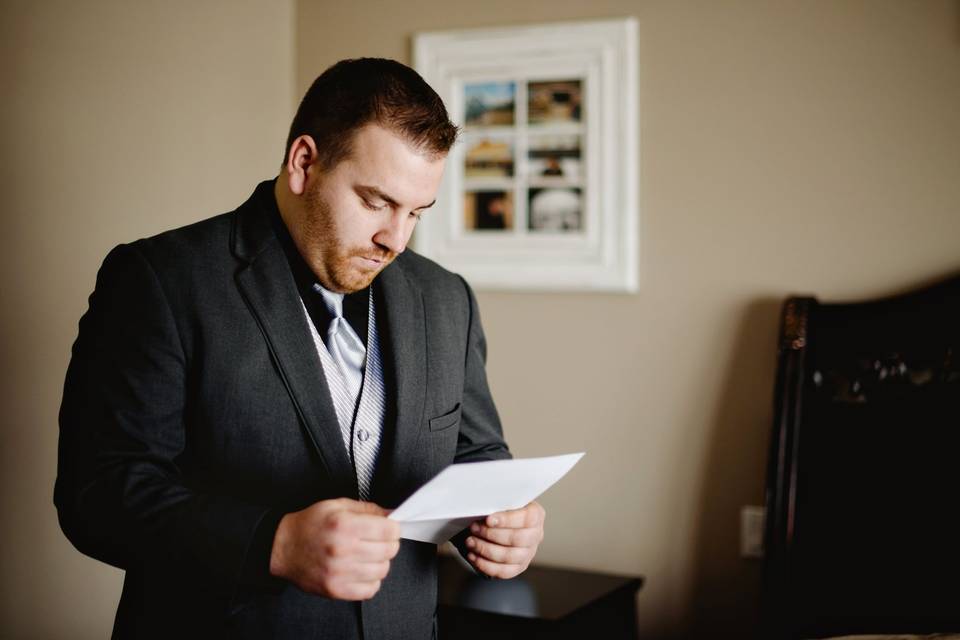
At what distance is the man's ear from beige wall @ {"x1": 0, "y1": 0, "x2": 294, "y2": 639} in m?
0.99

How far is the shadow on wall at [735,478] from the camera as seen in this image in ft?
8.76

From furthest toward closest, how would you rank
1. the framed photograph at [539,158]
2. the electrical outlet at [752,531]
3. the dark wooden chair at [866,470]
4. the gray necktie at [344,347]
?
the framed photograph at [539,158] → the electrical outlet at [752,531] → the dark wooden chair at [866,470] → the gray necktie at [344,347]

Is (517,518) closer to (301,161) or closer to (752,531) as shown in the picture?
(301,161)

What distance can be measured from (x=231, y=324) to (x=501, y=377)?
1648mm

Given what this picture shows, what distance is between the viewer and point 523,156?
2920mm

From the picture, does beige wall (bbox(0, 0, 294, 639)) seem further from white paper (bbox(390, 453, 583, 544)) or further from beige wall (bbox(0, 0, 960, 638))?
white paper (bbox(390, 453, 583, 544))

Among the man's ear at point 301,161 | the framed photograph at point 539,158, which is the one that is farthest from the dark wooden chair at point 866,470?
the man's ear at point 301,161

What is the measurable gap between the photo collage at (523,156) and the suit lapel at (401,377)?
132 centimetres

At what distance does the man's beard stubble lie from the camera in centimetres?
147

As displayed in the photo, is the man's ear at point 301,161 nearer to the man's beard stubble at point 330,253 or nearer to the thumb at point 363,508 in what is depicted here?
the man's beard stubble at point 330,253

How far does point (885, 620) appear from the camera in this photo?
234 centimetres

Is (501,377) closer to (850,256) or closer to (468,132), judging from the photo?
(468,132)

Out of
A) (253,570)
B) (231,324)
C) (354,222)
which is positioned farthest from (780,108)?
(253,570)

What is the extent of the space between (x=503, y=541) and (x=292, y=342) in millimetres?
430
